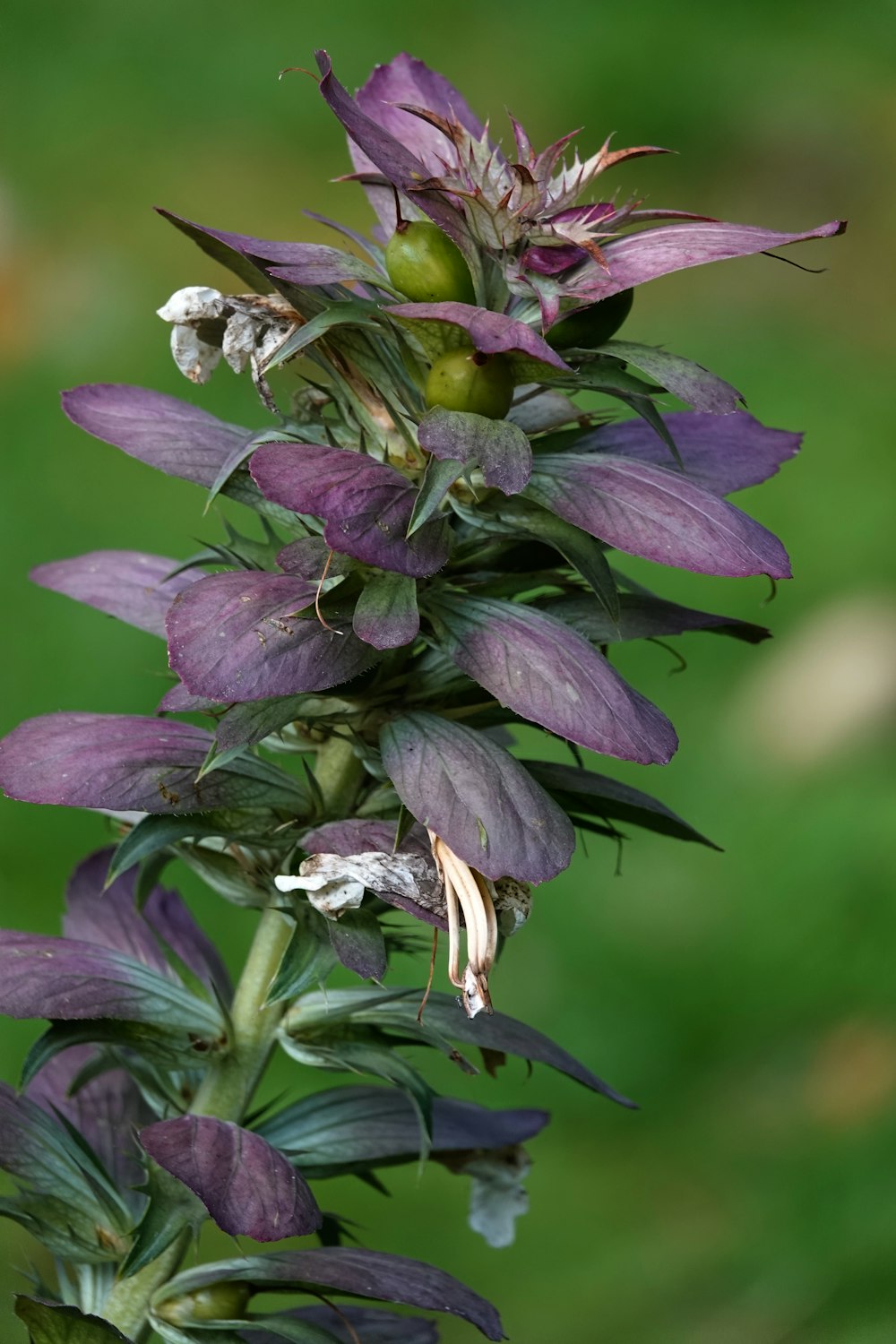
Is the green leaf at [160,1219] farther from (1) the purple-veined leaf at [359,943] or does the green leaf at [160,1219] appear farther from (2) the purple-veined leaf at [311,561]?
(2) the purple-veined leaf at [311,561]

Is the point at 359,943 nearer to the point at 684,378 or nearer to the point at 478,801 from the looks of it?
the point at 478,801

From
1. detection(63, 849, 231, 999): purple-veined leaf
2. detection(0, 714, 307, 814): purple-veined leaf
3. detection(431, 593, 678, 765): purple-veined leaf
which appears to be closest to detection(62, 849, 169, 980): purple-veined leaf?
detection(63, 849, 231, 999): purple-veined leaf

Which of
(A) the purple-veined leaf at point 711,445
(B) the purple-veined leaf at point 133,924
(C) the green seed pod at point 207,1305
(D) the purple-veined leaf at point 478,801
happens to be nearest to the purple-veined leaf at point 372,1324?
(C) the green seed pod at point 207,1305

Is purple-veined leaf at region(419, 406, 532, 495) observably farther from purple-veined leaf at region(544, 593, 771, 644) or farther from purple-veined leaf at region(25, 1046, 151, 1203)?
purple-veined leaf at region(25, 1046, 151, 1203)

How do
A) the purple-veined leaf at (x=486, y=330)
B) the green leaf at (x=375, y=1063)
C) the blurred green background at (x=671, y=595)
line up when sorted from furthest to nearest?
the blurred green background at (x=671, y=595), the green leaf at (x=375, y=1063), the purple-veined leaf at (x=486, y=330)

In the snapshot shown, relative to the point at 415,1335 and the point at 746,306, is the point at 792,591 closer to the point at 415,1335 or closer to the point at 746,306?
the point at 746,306
